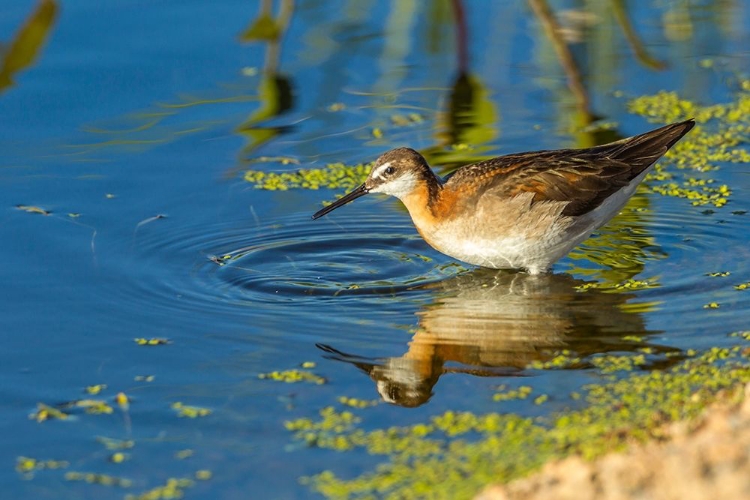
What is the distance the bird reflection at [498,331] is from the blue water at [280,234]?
2 centimetres

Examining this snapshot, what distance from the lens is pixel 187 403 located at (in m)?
6.50

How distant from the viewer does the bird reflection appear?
6.84 metres

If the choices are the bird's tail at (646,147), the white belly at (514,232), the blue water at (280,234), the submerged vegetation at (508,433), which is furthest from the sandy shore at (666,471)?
the bird's tail at (646,147)

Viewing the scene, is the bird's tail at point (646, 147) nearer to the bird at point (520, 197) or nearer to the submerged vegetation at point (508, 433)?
the bird at point (520, 197)

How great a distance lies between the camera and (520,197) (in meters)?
8.24

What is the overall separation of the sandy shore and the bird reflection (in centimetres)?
145

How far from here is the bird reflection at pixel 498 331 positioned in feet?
22.4

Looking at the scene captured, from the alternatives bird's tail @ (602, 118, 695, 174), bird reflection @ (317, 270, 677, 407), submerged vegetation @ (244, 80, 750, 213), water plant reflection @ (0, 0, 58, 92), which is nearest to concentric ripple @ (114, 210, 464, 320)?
bird reflection @ (317, 270, 677, 407)

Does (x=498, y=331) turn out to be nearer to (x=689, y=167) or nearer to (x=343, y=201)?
(x=343, y=201)

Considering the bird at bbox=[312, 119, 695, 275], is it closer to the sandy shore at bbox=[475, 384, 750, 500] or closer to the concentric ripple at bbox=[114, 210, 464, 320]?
the concentric ripple at bbox=[114, 210, 464, 320]

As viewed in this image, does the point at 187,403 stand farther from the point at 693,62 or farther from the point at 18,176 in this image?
the point at 693,62

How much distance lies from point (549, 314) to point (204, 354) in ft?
7.35

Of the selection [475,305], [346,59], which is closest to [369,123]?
[346,59]

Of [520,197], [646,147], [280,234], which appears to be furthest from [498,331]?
[280,234]
